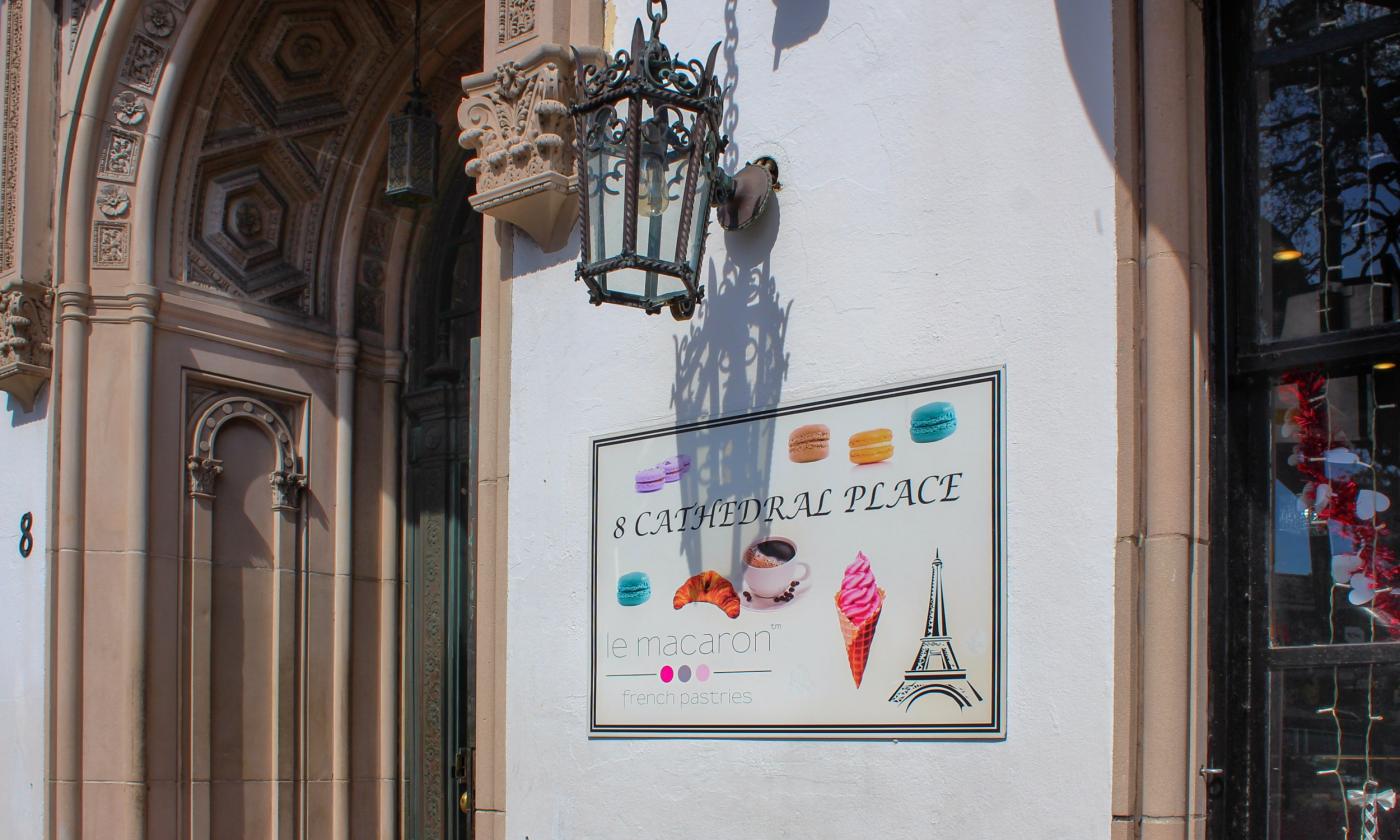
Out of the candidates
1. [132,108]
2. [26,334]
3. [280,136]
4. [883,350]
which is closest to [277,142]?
[280,136]

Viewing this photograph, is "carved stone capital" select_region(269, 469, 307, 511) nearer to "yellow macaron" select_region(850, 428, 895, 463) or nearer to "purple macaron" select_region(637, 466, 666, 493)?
"purple macaron" select_region(637, 466, 666, 493)

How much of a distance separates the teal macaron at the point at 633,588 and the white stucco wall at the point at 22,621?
3.87m

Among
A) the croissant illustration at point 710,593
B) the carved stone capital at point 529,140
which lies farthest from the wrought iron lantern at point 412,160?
the croissant illustration at point 710,593

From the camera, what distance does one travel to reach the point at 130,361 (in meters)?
8.50

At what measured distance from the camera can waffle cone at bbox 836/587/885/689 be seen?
520 cm

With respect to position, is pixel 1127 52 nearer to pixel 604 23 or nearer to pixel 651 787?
pixel 604 23

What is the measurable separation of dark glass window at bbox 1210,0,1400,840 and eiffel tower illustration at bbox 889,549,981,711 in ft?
2.53

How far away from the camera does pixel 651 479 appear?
6004mm

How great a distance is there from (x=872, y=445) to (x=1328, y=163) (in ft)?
5.24

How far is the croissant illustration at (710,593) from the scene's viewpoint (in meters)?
5.66

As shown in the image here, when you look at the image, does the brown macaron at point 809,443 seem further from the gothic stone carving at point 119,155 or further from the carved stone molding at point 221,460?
the gothic stone carving at point 119,155

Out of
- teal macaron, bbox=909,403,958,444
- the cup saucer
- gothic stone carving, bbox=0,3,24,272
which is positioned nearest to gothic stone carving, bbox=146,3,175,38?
gothic stone carving, bbox=0,3,24,272

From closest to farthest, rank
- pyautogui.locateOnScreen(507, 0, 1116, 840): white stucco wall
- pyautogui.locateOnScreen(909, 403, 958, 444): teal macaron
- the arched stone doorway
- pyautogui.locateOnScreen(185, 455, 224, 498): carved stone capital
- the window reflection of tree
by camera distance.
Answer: the window reflection of tree < pyautogui.locateOnScreen(507, 0, 1116, 840): white stucco wall < pyautogui.locateOnScreen(909, 403, 958, 444): teal macaron < the arched stone doorway < pyautogui.locateOnScreen(185, 455, 224, 498): carved stone capital

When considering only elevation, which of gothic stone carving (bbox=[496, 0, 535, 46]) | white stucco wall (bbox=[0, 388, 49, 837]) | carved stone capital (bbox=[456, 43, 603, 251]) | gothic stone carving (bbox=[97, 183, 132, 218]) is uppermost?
gothic stone carving (bbox=[496, 0, 535, 46])
